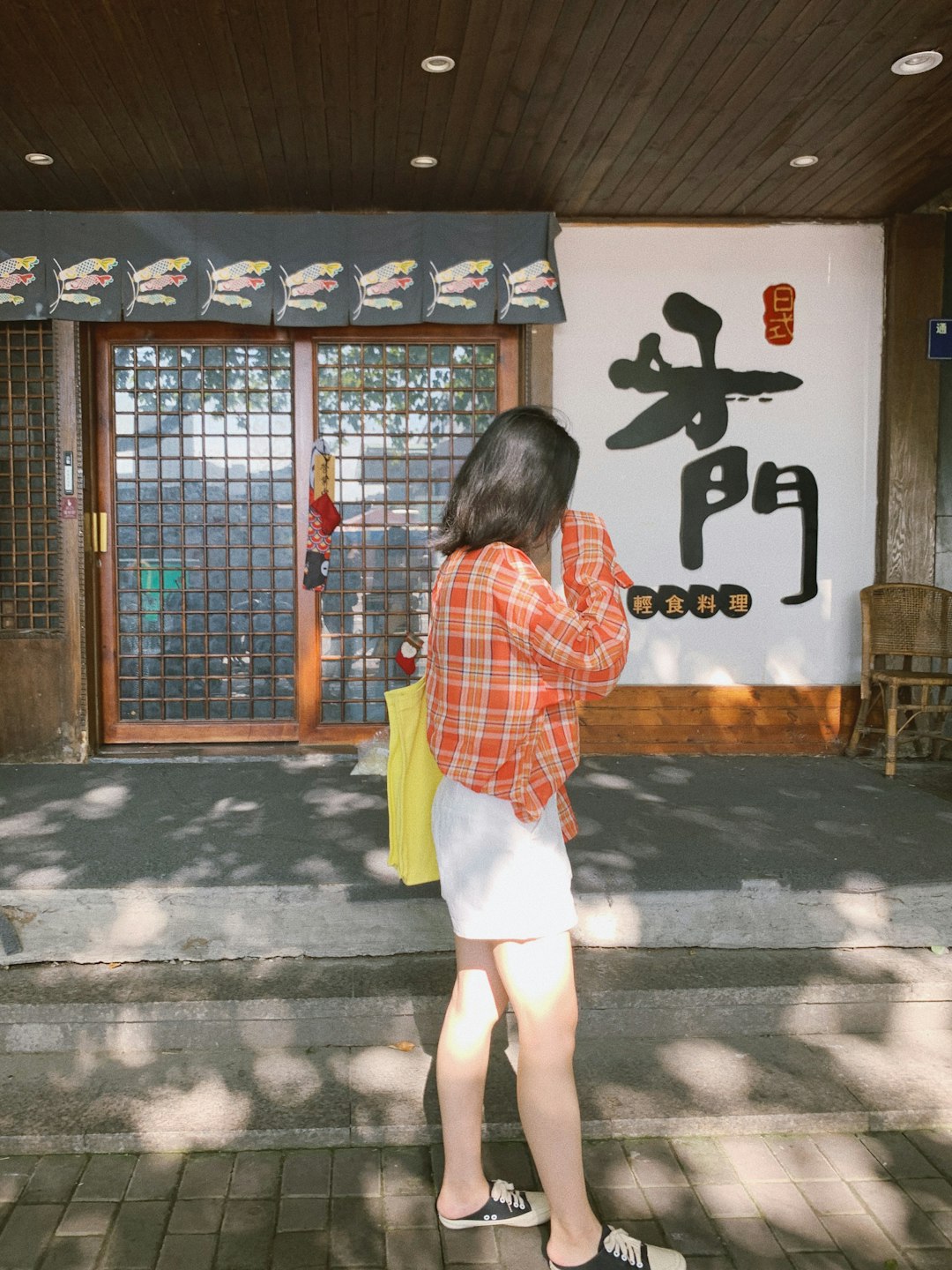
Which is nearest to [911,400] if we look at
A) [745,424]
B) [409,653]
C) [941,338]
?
[941,338]

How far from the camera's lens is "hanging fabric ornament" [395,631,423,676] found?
6.41 m

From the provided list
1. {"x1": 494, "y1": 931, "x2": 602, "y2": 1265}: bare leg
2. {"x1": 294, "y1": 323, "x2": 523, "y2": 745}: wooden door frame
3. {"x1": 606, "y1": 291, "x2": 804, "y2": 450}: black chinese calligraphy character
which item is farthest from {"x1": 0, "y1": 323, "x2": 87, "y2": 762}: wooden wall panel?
{"x1": 494, "y1": 931, "x2": 602, "y2": 1265}: bare leg

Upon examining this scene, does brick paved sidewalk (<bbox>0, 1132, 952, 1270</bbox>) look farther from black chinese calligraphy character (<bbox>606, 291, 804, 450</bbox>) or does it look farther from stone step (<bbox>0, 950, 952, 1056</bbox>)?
black chinese calligraphy character (<bbox>606, 291, 804, 450</bbox>)

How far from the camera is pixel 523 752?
2.22 metres

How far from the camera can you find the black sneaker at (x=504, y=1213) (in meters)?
2.44

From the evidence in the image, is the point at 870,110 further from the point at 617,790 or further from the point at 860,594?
the point at 617,790

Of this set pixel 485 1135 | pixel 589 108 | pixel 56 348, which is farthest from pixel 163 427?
pixel 485 1135

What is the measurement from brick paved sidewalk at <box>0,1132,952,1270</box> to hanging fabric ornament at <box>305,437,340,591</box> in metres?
4.01

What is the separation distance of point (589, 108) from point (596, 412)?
1865mm

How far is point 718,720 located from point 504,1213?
444cm

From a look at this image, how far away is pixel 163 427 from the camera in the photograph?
650 cm

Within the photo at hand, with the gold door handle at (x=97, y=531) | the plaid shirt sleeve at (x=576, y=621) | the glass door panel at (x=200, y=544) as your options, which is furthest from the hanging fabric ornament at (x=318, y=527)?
the plaid shirt sleeve at (x=576, y=621)

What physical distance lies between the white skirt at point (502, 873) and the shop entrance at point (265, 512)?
166 inches

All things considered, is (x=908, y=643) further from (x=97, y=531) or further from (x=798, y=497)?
(x=97, y=531)
